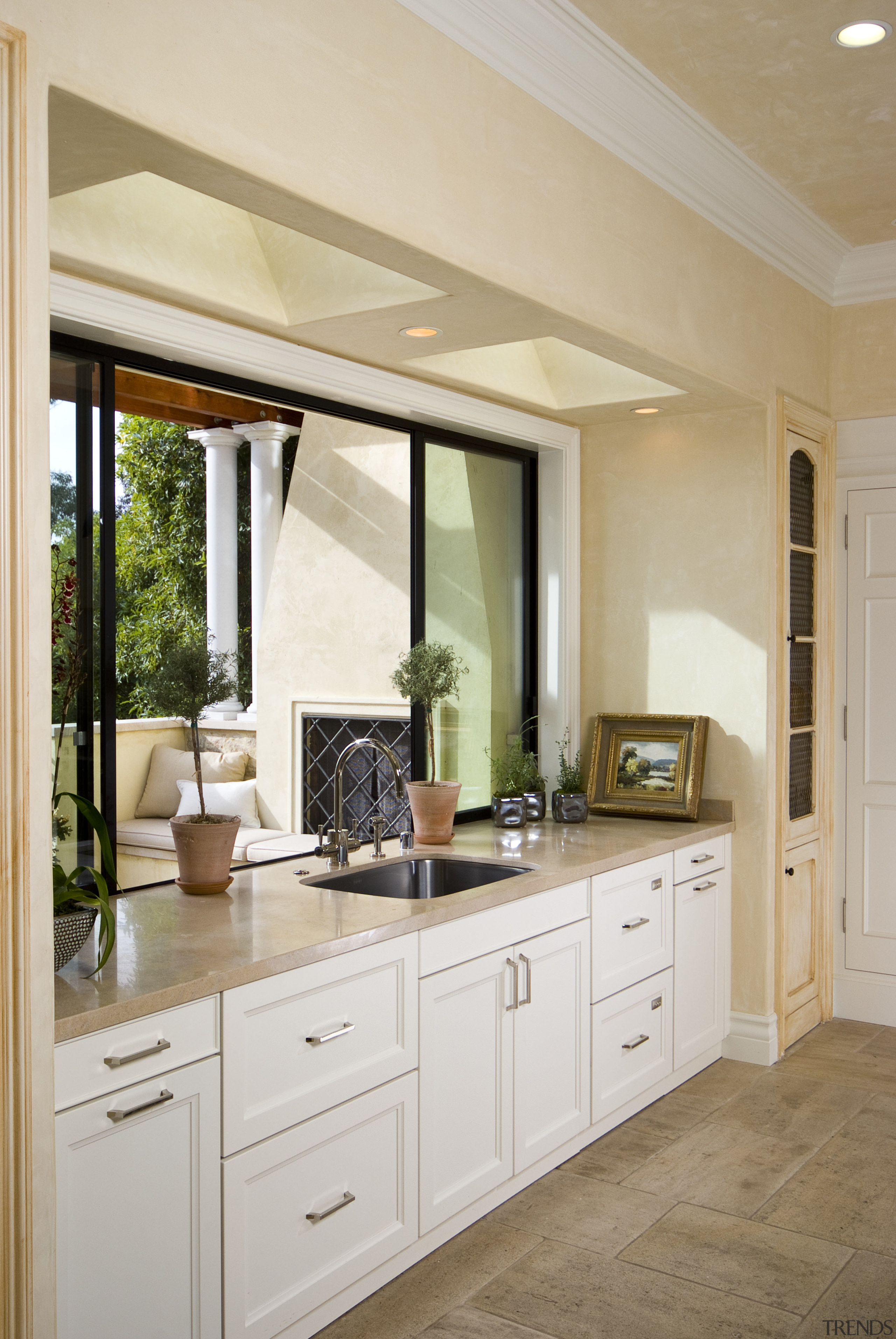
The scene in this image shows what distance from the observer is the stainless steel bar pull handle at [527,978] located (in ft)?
9.75

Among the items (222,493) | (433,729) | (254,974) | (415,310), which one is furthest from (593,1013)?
(222,493)

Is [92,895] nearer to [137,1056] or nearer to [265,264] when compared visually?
[137,1056]

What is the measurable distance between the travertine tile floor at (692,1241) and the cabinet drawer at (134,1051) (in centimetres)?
77

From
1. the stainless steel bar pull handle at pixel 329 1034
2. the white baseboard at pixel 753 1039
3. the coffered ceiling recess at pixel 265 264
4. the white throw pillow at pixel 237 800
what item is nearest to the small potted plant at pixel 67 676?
the stainless steel bar pull handle at pixel 329 1034

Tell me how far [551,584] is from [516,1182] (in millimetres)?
2179

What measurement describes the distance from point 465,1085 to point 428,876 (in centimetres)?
73

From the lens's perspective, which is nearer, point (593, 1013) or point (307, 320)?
point (307, 320)

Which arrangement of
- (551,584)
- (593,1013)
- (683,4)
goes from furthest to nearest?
(551,584) < (593,1013) < (683,4)

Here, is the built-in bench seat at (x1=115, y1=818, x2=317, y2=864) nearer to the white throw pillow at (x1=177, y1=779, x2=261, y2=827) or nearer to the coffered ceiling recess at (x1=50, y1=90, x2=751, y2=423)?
the white throw pillow at (x1=177, y1=779, x2=261, y2=827)

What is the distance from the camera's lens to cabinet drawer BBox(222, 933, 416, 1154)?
2.12 meters

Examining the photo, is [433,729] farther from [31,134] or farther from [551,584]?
[31,134]

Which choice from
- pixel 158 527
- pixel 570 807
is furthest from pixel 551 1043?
pixel 158 527

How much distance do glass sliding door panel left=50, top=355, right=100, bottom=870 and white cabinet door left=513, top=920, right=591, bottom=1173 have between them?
1166 millimetres

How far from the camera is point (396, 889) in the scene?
3.31 metres
